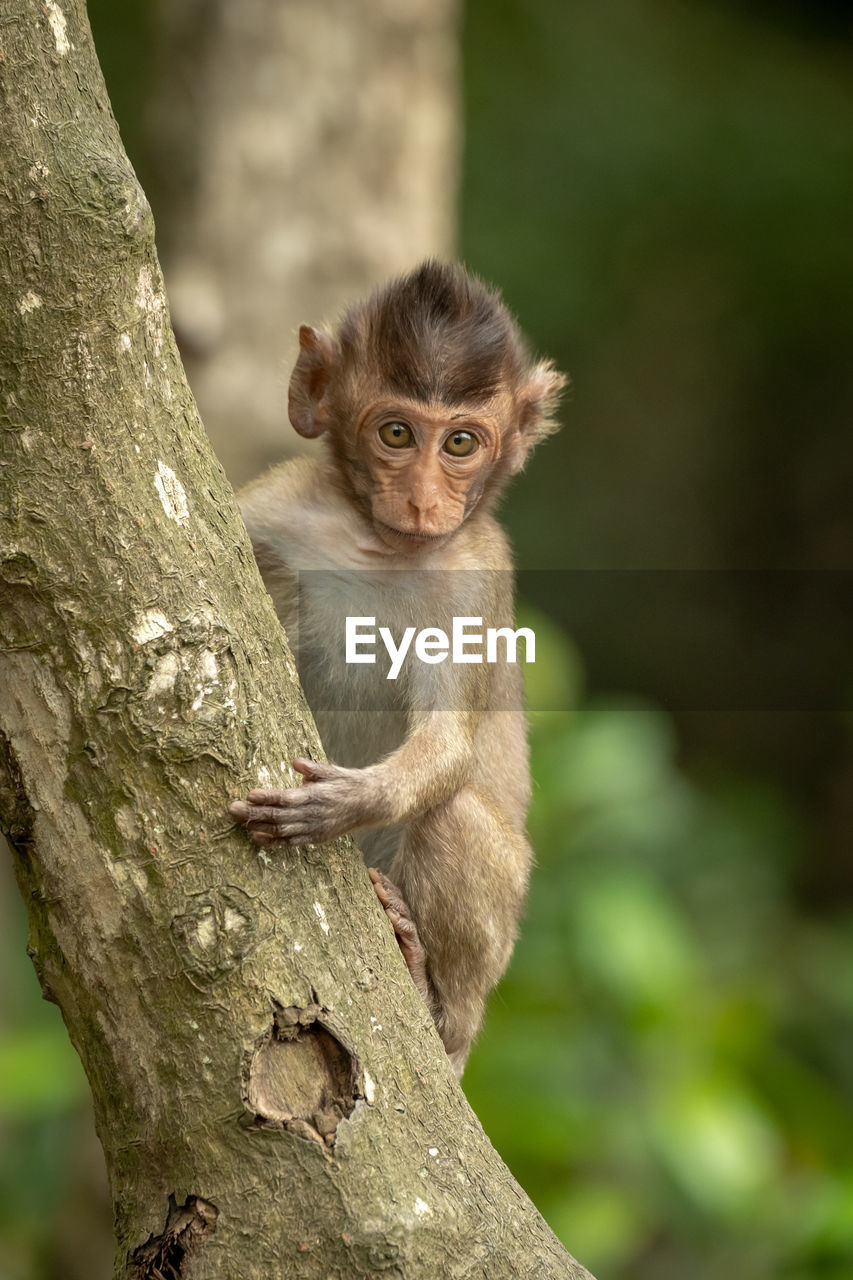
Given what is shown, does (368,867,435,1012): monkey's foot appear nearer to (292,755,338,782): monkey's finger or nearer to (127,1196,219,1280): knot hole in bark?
(292,755,338,782): monkey's finger

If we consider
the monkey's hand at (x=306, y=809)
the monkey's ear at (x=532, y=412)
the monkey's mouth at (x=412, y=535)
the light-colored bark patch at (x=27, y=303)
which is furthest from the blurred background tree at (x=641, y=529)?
the light-colored bark patch at (x=27, y=303)

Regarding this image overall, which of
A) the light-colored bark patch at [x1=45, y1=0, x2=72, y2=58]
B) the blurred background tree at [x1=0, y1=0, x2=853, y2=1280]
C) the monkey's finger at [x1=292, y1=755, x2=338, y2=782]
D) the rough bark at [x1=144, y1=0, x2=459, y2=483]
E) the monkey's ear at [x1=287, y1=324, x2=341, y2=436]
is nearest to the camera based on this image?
the light-colored bark patch at [x1=45, y1=0, x2=72, y2=58]

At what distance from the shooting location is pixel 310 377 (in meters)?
4.20

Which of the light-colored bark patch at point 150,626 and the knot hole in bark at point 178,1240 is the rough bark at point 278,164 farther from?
the knot hole in bark at point 178,1240

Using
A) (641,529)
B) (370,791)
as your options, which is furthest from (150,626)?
(641,529)

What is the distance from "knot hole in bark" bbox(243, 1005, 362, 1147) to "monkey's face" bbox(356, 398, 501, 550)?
1.65 m

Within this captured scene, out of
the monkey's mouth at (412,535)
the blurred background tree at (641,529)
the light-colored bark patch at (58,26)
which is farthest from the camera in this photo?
the blurred background tree at (641,529)

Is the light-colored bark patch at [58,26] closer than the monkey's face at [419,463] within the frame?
Yes

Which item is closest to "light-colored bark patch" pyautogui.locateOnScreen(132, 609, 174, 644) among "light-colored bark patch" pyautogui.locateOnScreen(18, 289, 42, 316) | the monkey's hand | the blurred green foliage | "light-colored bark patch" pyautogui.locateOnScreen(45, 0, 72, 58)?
the monkey's hand

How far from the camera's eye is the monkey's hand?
2543 mm

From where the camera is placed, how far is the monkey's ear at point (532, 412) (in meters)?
4.32

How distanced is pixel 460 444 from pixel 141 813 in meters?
1.82

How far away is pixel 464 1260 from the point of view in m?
2.55

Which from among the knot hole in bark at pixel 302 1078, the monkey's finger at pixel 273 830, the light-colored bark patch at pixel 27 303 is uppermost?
the light-colored bark patch at pixel 27 303
